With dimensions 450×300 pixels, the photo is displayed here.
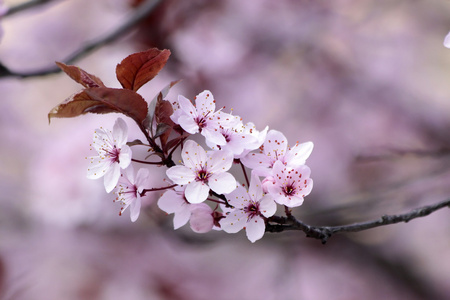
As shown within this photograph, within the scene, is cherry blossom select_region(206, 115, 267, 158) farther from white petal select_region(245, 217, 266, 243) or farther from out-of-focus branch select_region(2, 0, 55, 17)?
out-of-focus branch select_region(2, 0, 55, 17)

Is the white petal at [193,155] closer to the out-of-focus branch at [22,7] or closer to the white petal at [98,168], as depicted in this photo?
the white petal at [98,168]

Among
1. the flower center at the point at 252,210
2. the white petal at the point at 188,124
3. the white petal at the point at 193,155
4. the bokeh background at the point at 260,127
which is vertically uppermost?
the white petal at the point at 188,124

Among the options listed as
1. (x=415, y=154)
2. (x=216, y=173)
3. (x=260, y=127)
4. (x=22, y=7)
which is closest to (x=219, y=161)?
(x=216, y=173)

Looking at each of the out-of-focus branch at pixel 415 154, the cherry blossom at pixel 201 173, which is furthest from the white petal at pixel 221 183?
the out-of-focus branch at pixel 415 154

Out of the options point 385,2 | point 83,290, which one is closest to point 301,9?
point 385,2

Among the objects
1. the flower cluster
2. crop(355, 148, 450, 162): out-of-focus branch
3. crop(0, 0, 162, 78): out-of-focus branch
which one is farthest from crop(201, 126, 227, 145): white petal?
crop(355, 148, 450, 162): out-of-focus branch

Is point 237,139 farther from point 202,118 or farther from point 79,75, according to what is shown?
point 79,75
